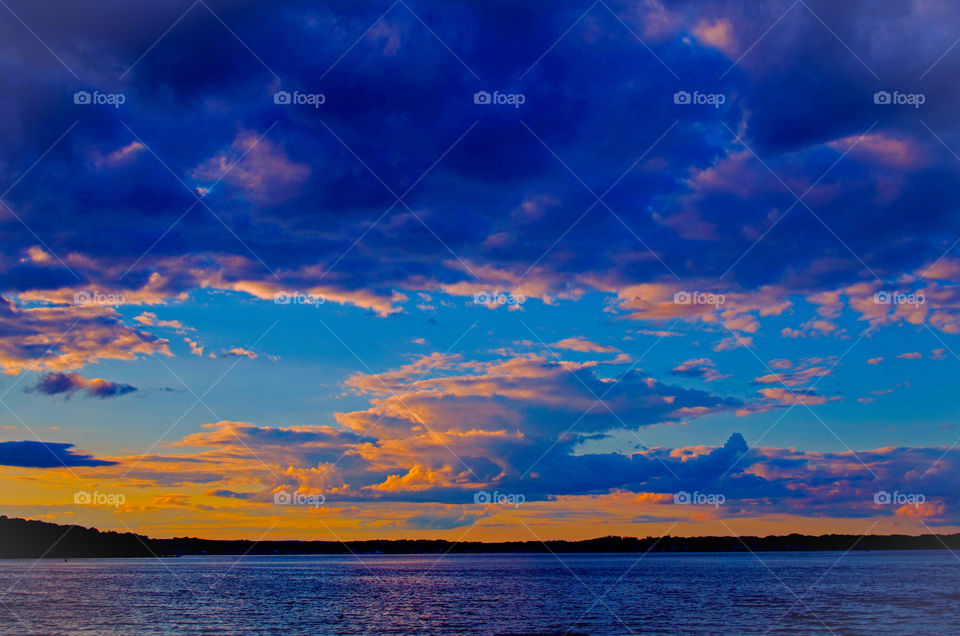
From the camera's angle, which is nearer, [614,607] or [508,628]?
[508,628]

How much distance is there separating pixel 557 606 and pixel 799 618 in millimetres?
28428

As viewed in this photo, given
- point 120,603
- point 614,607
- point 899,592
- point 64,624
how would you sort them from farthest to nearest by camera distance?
1. point 899,592
2. point 120,603
3. point 614,607
4. point 64,624

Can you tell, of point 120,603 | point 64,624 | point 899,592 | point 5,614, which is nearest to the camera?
point 64,624

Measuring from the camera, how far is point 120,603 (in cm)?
10494

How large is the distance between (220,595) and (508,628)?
67.0 metres

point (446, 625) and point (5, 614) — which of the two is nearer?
point (446, 625)

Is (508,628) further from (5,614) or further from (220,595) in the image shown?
(220,595)

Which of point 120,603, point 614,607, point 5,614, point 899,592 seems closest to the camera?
point 5,614

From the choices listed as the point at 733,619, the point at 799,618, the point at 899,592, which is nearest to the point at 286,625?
the point at 733,619

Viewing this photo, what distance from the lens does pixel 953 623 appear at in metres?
74.4

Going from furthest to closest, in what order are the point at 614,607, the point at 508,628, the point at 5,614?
the point at 614,607, the point at 5,614, the point at 508,628

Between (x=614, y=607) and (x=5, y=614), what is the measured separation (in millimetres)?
69074

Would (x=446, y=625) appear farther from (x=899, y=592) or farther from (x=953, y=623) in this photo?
(x=899, y=592)

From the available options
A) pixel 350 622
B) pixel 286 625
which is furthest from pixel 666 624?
pixel 286 625
